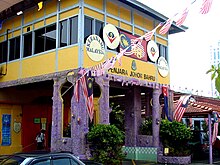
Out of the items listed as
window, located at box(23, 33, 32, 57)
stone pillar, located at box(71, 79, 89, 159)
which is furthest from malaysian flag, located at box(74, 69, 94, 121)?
window, located at box(23, 33, 32, 57)

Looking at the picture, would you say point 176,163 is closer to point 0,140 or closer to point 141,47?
point 141,47

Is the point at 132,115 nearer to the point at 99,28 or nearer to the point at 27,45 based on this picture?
the point at 99,28

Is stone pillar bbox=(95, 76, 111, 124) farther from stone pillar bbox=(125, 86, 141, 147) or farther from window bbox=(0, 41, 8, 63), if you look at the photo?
window bbox=(0, 41, 8, 63)

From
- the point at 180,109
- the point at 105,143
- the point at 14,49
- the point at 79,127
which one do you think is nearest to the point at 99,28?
the point at 79,127

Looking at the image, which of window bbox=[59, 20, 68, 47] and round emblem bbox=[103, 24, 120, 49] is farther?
round emblem bbox=[103, 24, 120, 49]

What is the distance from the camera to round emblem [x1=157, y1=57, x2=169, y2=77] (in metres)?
19.3

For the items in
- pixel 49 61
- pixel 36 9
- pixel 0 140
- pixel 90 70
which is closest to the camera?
pixel 90 70

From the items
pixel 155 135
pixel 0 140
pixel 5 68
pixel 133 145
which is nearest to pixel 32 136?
pixel 0 140

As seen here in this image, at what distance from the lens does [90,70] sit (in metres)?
14.6

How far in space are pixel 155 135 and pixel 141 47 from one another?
4.96 meters

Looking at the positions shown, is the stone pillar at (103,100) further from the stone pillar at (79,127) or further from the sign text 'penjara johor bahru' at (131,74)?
the stone pillar at (79,127)

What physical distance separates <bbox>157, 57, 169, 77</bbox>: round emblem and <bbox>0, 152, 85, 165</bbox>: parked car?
1169 centimetres

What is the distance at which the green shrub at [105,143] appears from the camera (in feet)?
45.3

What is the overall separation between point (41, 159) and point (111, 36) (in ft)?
30.6
